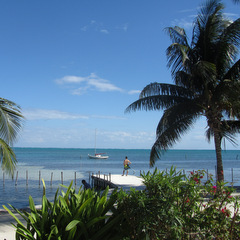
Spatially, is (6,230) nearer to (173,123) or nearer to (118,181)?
(173,123)

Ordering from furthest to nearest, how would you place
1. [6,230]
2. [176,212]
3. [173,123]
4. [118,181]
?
1. [118,181]
2. [173,123]
3. [6,230]
4. [176,212]

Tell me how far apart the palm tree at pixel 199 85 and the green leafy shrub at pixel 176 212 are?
10056mm

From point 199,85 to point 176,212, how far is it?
12.0 m

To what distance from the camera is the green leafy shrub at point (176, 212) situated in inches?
156

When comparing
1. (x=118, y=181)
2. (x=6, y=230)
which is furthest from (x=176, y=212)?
(x=118, y=181)

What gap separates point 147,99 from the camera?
589 inches

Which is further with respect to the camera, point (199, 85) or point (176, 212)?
point (199, 85)

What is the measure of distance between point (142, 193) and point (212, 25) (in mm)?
12584

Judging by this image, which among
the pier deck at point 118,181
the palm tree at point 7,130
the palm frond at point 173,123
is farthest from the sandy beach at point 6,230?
the pier deck at point 118,181

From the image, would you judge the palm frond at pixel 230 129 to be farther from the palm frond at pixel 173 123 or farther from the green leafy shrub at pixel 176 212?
the green leafy shrub at pixel 176 212

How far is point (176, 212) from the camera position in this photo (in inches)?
155

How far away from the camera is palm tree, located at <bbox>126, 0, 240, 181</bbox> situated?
14250 mm

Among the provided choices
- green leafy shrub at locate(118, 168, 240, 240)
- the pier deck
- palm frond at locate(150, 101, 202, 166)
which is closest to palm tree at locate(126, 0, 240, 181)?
palm frond at locate(150, 101, 202, 166)

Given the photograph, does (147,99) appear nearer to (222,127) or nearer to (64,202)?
(222,127)
